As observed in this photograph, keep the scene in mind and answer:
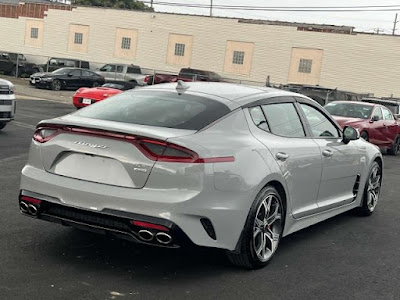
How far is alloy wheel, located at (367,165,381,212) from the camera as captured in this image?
677 cm

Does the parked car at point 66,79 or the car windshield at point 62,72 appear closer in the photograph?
the parked car at point 66,79

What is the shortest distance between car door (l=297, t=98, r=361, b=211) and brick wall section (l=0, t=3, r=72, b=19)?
4233 cm

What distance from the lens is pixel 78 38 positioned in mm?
44781

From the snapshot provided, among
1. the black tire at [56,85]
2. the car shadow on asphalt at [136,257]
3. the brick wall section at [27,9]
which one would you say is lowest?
the black tire at [56,85]

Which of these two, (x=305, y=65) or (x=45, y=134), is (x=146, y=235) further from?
(x=305, y=65)

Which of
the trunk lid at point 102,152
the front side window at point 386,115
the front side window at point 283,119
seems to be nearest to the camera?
the trunk lid at point 102,152

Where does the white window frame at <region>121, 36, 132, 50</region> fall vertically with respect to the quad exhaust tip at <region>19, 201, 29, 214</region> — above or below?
above

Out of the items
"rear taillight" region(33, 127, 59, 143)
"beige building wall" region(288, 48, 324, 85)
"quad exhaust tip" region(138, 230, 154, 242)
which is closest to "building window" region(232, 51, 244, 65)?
"beige building wall" region(288, 48, 324, 85)

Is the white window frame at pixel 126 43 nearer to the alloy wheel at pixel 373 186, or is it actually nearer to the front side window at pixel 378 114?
the front side window at pixel 378 114

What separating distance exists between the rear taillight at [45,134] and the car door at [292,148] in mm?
1650

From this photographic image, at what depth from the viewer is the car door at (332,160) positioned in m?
5.51

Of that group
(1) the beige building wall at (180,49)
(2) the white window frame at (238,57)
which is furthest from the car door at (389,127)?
(1) the beige building wall at (180,49)

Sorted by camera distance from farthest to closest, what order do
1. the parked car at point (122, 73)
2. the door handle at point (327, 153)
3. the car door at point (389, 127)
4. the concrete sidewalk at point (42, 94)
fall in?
the parked car at point (122, 73) < the concrete sidewalk at point (42, 94) < the car door at point (389, 127) < the door handle at point (327, 153)

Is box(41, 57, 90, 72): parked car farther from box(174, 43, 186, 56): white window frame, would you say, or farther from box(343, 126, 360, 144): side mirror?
box(343, 126, 360, 144): side mirror
